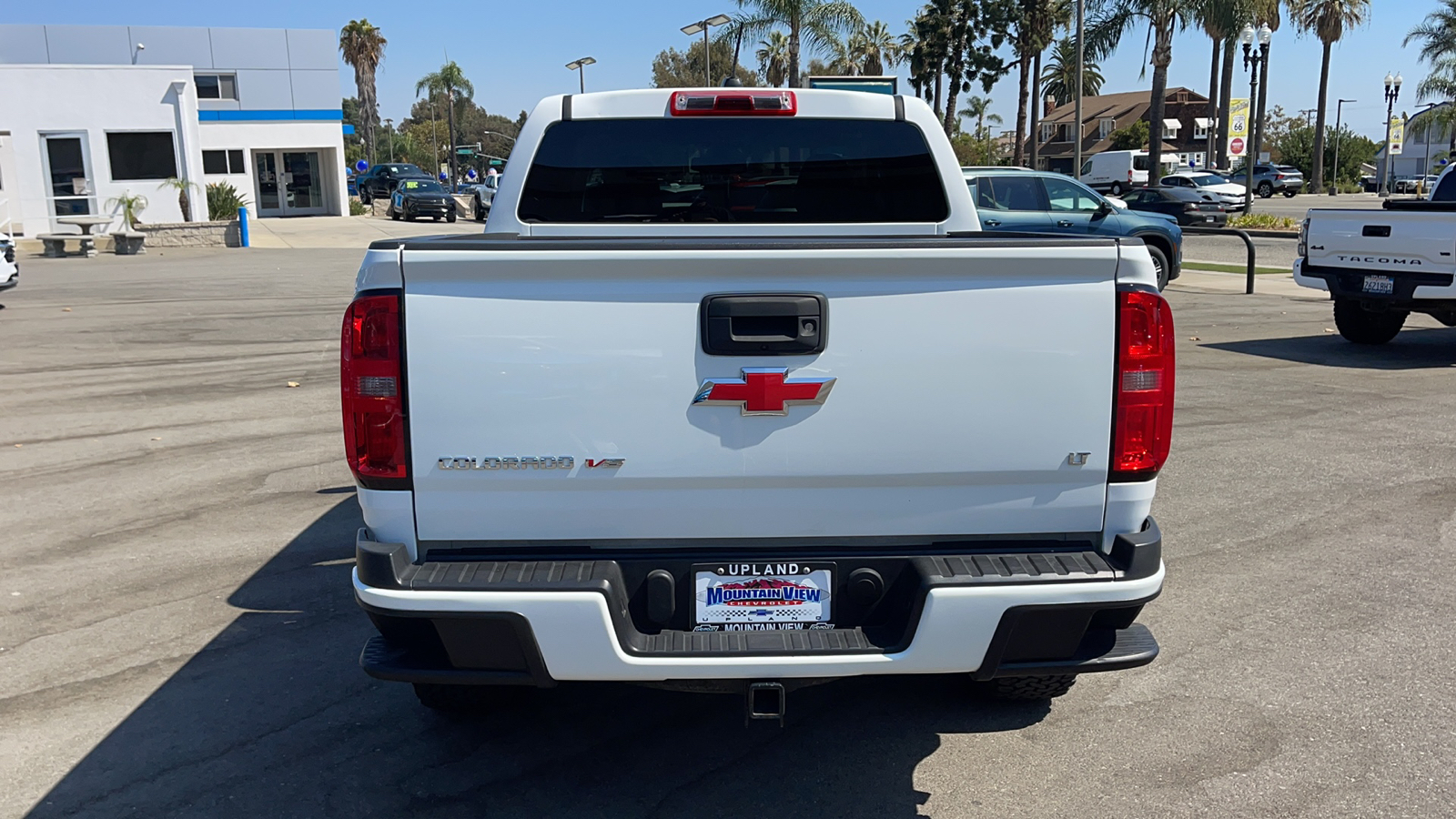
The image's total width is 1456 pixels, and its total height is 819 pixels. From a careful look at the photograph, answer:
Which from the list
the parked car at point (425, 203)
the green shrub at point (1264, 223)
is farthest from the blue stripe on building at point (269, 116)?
the green shrub at point (1264, 223)

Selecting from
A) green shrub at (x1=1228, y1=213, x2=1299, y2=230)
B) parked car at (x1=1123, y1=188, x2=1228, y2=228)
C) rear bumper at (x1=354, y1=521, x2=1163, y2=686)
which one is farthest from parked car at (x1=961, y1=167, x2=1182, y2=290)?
green shrub at (x1=1228, y1=213, x2=1299, y2=230)

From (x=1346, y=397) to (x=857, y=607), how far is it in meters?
8.23

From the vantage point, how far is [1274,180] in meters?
58.3

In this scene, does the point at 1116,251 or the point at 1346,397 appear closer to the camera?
the point at 1116,251

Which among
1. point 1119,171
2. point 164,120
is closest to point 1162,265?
point 164,120

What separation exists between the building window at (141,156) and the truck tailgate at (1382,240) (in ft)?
111

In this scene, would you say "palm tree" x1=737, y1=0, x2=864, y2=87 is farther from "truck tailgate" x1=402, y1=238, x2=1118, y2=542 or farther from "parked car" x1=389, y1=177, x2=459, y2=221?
"truck tailgate" x1=402, y1=238, x2=1118, y2=542

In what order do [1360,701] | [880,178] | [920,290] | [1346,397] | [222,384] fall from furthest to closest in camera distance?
[222,384] < [1346,397] < [880,178] < [1360,701] < [920,290]

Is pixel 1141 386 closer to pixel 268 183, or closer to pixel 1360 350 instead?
pixel 1360 350

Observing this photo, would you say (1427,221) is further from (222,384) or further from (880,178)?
(222,384)

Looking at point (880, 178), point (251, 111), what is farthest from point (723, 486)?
point (251, 111)

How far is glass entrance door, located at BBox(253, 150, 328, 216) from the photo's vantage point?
4619 centimetres

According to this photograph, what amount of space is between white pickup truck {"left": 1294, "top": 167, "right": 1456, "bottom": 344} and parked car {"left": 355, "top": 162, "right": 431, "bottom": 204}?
43.8 m

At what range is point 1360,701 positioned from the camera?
4145mm
